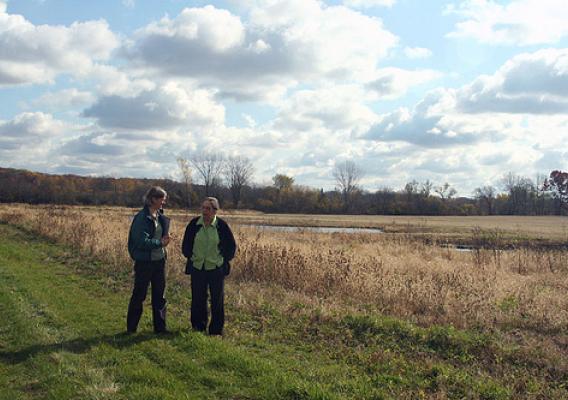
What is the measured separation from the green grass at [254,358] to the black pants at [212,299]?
33 cm

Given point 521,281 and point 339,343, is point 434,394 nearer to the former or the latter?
point 339,343

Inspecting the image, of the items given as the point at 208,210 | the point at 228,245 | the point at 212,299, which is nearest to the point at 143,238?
the point at 208,210

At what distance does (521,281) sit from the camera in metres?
13.4

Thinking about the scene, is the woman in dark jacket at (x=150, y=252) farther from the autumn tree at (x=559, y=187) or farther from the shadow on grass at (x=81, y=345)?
the autumn tree at (x=559, y=187)

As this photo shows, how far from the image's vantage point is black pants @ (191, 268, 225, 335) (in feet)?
25.6

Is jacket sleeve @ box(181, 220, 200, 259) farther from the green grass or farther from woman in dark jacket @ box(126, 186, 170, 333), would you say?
the green grass

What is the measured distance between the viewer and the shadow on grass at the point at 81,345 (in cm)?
659

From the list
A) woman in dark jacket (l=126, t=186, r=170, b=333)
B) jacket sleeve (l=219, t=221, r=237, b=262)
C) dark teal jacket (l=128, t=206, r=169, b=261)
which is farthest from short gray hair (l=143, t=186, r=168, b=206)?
jacket sleeve (l=219, t=221, r=237, b=262)

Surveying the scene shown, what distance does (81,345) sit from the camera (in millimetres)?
7039

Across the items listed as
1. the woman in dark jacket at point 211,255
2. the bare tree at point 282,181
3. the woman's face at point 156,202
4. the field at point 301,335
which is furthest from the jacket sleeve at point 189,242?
the bare tree at point 282,181

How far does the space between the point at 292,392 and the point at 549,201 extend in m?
128

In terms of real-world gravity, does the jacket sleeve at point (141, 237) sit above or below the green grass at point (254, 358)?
above

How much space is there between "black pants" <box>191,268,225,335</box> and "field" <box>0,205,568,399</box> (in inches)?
11.8

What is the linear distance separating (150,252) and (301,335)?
8.51 ft
